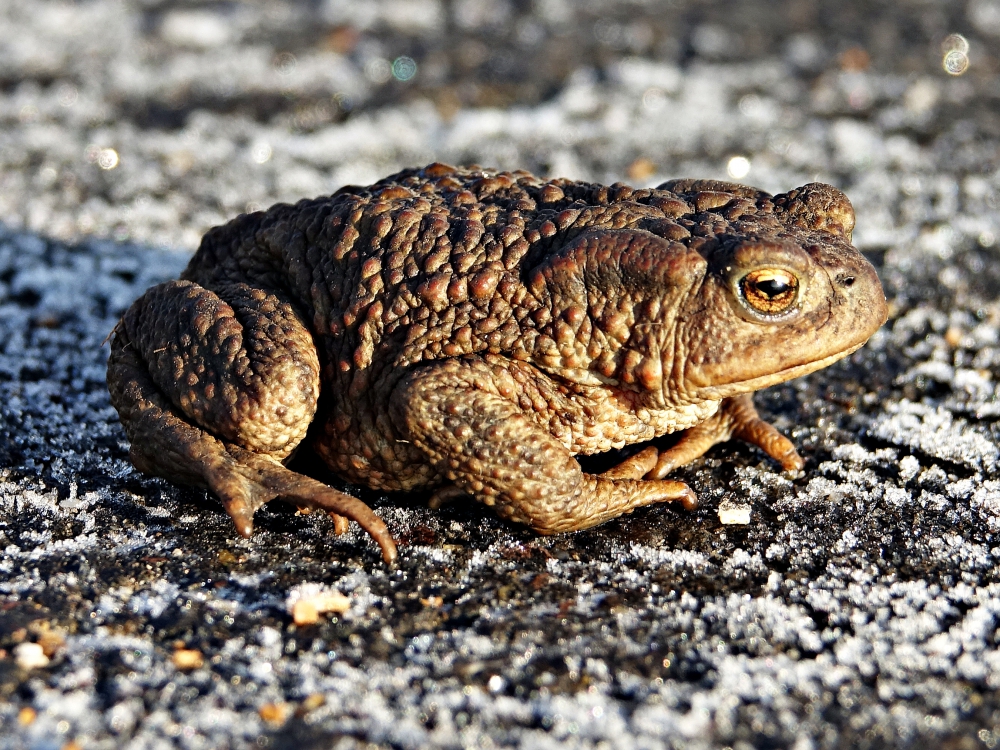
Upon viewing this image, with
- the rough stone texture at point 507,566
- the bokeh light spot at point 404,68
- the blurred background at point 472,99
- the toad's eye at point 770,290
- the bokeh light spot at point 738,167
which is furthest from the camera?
the bokeh light spot at point 404,68

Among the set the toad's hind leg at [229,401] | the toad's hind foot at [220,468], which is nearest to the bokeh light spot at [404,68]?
the toad's hind leg at [229,401]

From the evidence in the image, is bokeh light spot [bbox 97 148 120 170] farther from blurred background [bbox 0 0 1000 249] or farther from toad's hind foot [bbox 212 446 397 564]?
toad's hind foot [bbox 212 446 397 564]

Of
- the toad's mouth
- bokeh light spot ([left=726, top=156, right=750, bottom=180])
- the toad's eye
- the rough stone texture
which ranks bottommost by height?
the rough stone texture

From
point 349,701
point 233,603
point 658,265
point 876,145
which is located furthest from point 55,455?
point 876,145

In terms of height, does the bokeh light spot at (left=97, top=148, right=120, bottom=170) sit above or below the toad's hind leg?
above

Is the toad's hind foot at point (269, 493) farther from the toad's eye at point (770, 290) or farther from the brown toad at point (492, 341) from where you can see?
the toad's eye at point (770, 290)

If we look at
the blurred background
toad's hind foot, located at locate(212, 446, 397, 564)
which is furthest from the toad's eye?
the blurred background

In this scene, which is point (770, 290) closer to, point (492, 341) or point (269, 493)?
point (492, 341)

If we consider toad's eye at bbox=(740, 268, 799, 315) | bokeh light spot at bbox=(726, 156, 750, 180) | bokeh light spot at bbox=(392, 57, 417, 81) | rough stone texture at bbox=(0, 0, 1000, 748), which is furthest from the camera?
bokeh light spot at bbox=(392, 57, 417, 81)

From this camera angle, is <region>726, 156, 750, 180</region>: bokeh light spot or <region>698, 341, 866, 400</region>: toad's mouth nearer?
<region>698, 341, 866, 400</region>: toad's mouth
